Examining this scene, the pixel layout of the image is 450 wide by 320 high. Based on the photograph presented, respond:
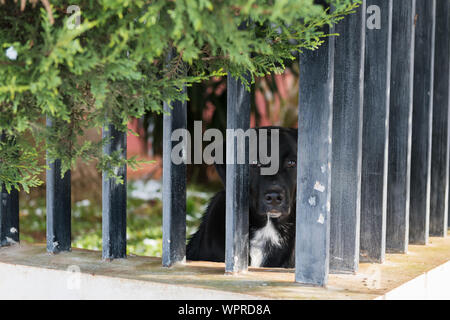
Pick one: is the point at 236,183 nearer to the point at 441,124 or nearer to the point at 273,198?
the point at 273,198

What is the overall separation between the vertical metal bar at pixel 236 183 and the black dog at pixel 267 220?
2.35 ft

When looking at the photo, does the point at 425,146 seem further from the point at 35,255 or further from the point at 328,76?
the point at 35,255

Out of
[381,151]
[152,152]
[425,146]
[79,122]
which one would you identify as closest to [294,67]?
[152,152]

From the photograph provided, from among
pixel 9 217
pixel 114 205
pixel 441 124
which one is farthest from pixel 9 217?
pixel 441 124

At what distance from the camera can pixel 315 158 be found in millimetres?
1912

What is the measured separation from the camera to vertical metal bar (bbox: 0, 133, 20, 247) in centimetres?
256

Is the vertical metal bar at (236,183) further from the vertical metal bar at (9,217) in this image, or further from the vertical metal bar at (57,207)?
the vertical metal bar at (9,217)

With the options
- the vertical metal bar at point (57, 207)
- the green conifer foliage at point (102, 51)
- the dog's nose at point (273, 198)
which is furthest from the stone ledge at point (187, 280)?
the dog's nose at point (273, 198)

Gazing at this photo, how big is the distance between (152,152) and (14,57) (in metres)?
5.66

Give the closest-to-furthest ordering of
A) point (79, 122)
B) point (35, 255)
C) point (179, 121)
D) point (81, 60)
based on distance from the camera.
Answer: point (81, 60) < point (79, 122) < point (179, 121) < point (35, 255)

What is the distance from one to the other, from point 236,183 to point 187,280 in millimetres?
421

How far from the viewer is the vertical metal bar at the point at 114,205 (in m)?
2.27

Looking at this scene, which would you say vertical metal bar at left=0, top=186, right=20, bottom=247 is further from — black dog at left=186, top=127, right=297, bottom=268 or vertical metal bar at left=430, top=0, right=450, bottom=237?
vertical metal bar at left=430, top=0, right=450, bottom=237

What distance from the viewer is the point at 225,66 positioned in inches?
73.0
